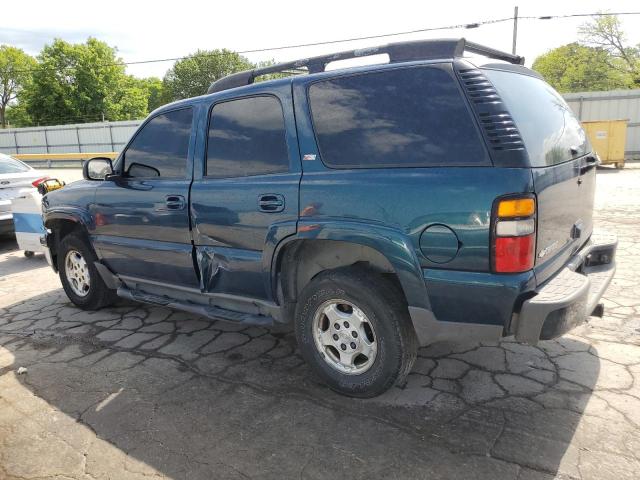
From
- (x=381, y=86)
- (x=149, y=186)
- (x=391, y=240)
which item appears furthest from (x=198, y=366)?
(x=381, y=86)

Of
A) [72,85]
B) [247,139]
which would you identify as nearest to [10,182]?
[247,139]

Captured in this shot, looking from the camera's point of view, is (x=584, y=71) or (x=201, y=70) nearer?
(x=584, y=71)

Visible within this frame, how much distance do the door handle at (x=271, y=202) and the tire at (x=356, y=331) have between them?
1.62 ft

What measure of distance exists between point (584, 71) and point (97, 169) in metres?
49.1

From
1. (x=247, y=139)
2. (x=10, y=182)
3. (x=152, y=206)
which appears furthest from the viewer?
(x=10, y=182)

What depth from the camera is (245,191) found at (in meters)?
3.22

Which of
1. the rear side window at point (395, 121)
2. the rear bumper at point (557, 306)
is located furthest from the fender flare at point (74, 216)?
the rear bumper at point (557, 306)

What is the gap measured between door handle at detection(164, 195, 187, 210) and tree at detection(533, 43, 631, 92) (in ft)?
145

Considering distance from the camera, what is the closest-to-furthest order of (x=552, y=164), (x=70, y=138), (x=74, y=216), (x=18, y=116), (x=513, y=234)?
(x=513, y=234)
(x=552, y=164)
(x=74, y=216)
(x=70, y=138)
(x=18, y=116)

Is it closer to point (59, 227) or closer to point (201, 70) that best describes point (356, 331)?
point (59, 227)

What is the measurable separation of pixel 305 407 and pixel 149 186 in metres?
2.10

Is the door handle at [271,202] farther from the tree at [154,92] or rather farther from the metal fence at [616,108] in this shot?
the tree at [154,92]

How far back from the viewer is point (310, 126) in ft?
9.82

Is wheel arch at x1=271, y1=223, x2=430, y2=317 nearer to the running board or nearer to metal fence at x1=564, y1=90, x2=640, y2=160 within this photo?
the running board
